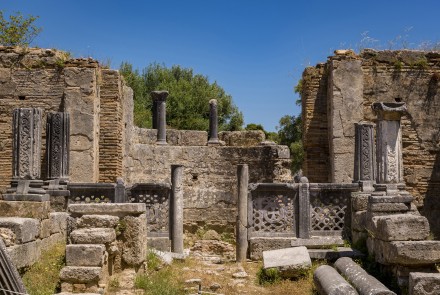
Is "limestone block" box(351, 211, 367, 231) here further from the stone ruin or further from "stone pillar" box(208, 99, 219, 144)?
"stone pillar" box(208, 99, 219, 144)

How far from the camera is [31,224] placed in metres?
7.38

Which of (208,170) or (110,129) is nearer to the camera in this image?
(110,129)

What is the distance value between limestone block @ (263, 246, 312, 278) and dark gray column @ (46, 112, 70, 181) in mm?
5145

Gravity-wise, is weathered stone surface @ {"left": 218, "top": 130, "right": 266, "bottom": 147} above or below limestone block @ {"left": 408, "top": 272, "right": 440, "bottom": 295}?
above

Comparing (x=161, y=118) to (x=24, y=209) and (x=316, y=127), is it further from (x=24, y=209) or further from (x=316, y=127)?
(x=24, y=209)

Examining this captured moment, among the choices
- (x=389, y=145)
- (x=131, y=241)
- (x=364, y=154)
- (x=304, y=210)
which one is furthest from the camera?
(x=364, y=154)

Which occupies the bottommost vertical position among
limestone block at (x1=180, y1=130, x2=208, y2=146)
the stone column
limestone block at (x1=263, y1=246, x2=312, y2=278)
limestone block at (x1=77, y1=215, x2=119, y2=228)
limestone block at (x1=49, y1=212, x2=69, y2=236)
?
limestone block at (x1=263, y1=246, x2=312, y2=278)

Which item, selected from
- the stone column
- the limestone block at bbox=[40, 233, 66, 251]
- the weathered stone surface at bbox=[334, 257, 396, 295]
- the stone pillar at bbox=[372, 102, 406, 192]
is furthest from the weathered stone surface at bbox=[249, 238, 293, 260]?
the stone column

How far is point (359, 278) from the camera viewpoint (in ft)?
22.5

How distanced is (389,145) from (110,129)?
7.63 meters

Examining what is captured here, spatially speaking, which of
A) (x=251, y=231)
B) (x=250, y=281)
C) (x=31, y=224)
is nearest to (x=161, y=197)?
(x=251, y=231)

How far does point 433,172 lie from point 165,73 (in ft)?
96.2

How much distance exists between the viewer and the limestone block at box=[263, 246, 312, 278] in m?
8.12

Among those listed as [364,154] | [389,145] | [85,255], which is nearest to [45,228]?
[85,255]
